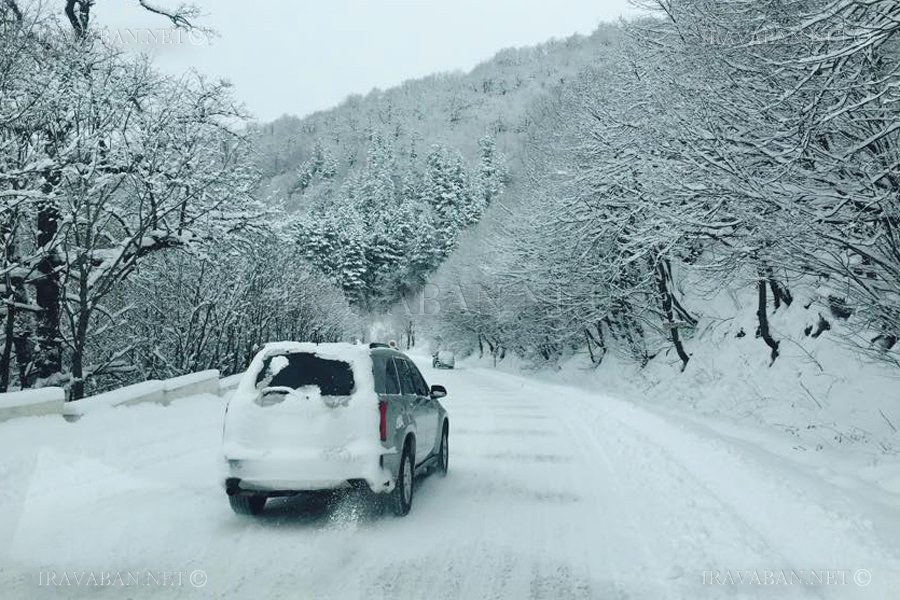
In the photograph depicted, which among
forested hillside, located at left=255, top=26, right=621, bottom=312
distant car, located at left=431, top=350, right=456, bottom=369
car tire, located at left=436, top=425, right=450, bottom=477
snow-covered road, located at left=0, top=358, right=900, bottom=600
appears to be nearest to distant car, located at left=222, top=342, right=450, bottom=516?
snow-covered road, located at left=0, top=358, right=900, bottom=600

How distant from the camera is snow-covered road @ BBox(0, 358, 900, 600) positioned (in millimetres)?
4617

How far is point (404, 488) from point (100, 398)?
6.95 metres

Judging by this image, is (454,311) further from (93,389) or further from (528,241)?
(93,389)

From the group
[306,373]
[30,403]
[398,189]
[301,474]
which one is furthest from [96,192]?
[398,189]

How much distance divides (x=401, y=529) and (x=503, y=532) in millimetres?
979

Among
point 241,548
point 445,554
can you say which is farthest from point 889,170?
point 241,548

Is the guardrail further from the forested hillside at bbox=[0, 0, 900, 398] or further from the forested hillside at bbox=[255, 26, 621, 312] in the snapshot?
the forested hillside at bbox=[255, 26, 621, 312]

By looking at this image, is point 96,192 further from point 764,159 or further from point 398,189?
point 398,189

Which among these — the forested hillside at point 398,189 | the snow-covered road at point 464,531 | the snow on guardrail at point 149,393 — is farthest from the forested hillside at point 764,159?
the forested hillside at point 398,189

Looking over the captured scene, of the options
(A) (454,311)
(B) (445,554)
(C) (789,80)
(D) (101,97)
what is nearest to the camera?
(B) (445,554)

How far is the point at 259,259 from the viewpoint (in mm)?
26688

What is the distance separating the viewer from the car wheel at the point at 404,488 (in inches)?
253

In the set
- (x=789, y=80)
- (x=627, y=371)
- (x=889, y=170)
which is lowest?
(x=627, y=371)

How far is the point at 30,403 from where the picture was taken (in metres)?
9.14
